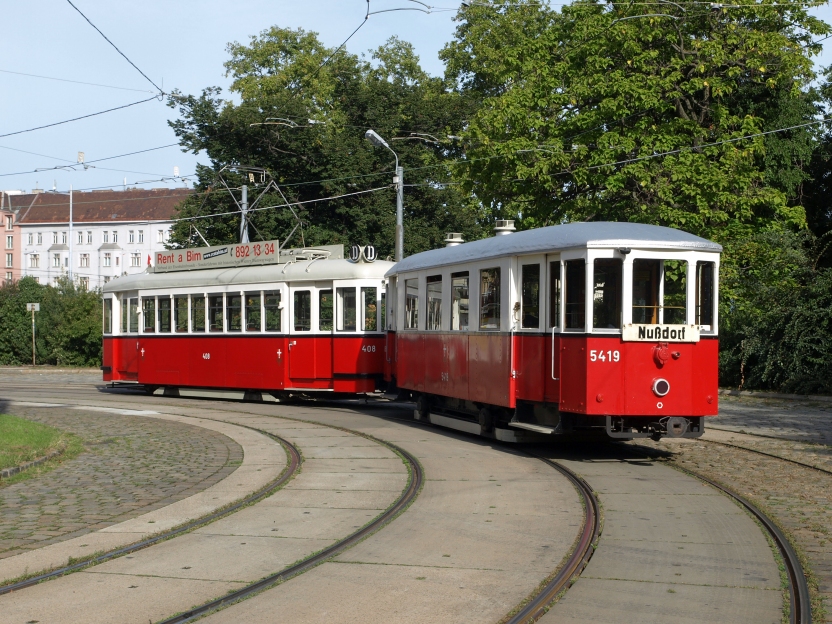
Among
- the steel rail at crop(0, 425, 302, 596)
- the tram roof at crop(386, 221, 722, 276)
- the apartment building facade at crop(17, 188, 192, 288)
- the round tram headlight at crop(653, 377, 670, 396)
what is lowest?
the steel rail at crop(0, 425, 302, 596)

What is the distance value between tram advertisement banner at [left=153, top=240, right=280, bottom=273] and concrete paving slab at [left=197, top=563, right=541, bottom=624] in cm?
1606

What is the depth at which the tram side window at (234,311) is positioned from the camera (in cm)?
2317

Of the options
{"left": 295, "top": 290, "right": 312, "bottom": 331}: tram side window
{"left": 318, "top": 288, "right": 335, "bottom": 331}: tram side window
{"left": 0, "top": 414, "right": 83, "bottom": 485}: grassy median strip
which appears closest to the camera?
{"left": 0, "top": 414, "right": 83, "bottom": 485}: grassy median strip

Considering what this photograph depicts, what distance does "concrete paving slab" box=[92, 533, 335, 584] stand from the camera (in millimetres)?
7206

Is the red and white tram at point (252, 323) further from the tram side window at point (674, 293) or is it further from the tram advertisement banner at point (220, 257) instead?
the tram side window at point (674, 293)

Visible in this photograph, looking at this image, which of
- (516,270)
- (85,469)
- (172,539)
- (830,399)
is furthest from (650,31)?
(172,539)

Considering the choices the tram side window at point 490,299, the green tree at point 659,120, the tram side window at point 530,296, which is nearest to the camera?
the tram side window at point 530,296

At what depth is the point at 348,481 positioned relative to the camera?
38.1ft

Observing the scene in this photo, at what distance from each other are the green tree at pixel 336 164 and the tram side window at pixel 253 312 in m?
19.8

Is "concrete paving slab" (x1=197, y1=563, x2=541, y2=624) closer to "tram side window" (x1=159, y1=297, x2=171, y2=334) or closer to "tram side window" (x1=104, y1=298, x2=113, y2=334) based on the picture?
"tram side window" (x1=159, y1=297, x2=171, y2=334)

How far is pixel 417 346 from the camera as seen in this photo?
17656mm

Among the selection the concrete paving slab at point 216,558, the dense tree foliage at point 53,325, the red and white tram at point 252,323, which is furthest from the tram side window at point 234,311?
the dense tree foliage at point 53,325

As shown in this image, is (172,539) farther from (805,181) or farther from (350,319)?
(805,181)

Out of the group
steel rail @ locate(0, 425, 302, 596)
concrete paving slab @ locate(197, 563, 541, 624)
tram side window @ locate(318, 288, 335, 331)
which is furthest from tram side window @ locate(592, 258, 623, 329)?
tram side window @ locate(318, 288, 335, 331)
